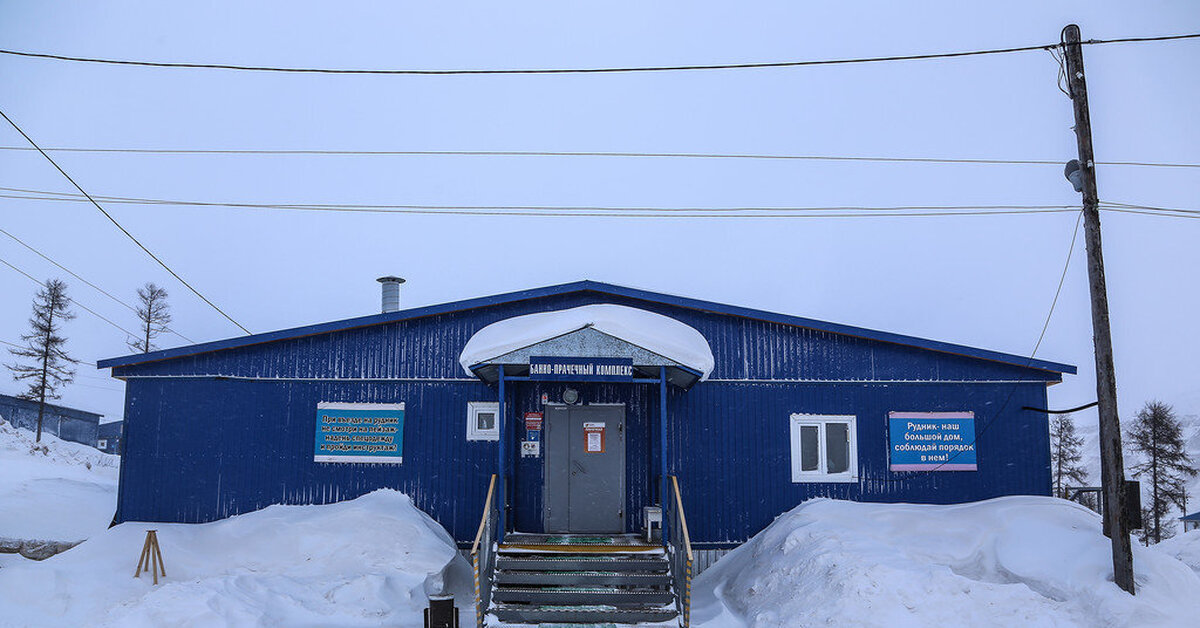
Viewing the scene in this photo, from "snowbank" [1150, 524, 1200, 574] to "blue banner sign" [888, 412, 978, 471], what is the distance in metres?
6.93

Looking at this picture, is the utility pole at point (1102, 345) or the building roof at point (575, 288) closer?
the utility pole at point (1102, 345)

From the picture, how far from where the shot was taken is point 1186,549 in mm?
19953

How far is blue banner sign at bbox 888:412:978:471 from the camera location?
50.5 feet

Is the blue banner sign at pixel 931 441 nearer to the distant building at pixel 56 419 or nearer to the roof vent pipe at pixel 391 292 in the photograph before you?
the roof vent pipe at pixel 391 292

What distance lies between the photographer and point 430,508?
597 inches

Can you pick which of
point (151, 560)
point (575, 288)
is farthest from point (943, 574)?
point (151, 560)

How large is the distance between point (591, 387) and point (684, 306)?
2219 millimetres

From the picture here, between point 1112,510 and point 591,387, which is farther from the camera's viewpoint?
point 591,387

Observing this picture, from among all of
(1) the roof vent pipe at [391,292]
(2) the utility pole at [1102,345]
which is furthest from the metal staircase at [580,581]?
(1) the roof vent pipe at [391,292]

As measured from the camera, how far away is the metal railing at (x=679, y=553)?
1123 cm

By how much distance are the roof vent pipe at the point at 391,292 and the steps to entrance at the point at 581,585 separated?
22.9 ft

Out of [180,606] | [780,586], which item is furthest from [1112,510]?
[180,606]

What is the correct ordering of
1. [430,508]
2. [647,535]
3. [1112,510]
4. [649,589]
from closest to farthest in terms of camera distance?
[1112,510] < [649,589] < [647,535] < [430,508]

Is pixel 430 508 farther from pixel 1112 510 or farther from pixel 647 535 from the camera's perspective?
pixel 1112 510
